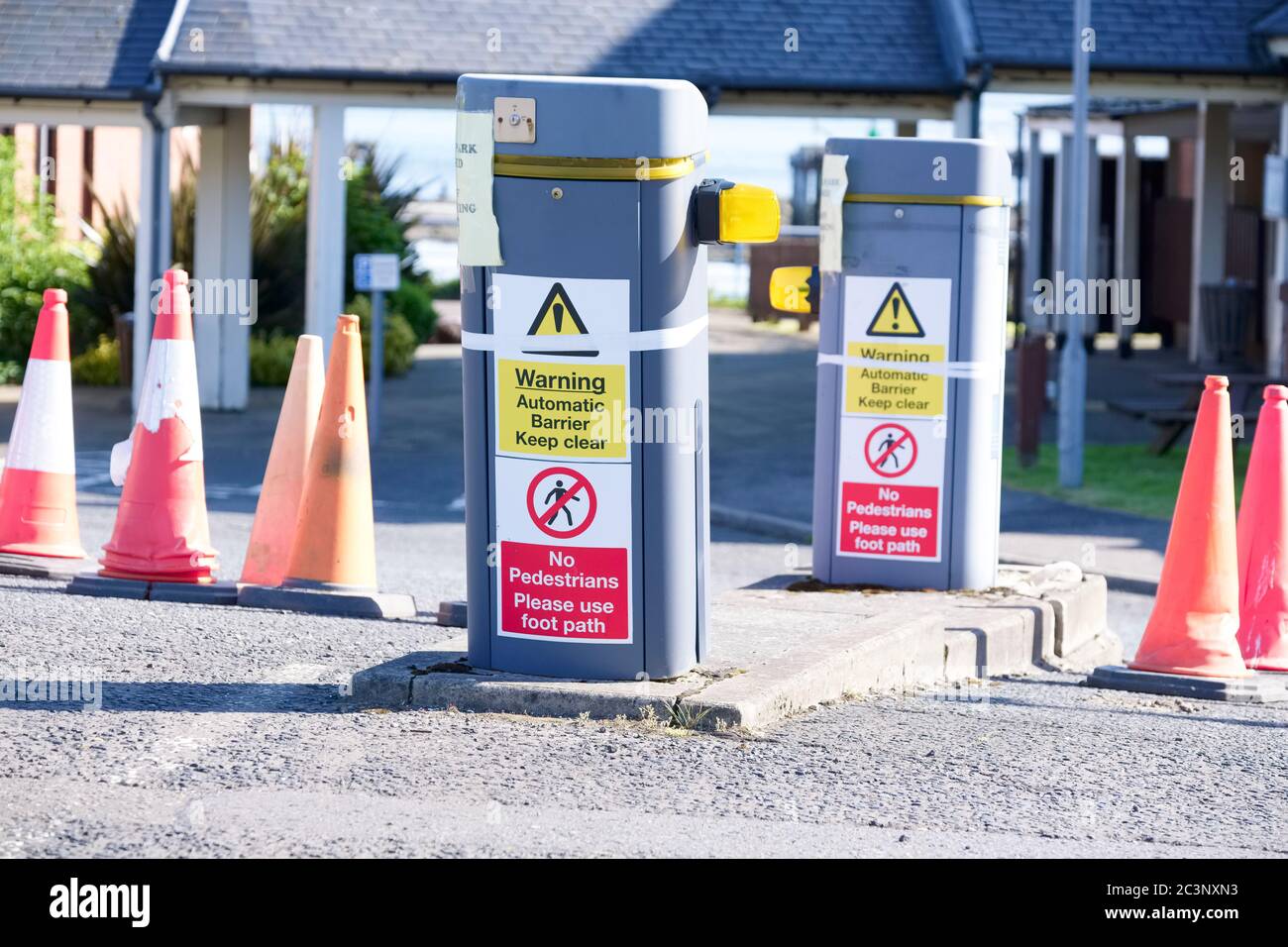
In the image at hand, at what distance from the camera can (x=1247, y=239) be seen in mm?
24094

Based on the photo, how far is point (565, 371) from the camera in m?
5.45

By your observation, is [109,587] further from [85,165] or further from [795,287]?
[85,165]

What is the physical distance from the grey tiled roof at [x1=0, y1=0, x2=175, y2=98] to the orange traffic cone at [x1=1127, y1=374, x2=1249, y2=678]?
12.6m

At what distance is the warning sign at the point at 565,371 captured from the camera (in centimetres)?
541

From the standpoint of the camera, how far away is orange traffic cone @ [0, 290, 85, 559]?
8.13m

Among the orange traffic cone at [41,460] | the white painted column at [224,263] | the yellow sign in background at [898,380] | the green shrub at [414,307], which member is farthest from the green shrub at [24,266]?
the yellow sign in background at [898,380]

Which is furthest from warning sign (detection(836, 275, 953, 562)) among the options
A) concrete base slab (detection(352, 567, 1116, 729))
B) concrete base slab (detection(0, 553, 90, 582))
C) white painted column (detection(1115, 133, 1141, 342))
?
white painted column (detection(1115, 133, 1141, 342))

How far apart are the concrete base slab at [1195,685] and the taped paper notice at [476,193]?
9.70 ft

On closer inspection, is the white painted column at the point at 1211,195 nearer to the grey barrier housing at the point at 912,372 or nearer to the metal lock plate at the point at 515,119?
the grey barrier housing at the point at 912,372

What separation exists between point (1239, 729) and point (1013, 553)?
542 centimetres

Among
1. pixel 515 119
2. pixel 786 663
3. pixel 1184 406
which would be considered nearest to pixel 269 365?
pixel 1184 406

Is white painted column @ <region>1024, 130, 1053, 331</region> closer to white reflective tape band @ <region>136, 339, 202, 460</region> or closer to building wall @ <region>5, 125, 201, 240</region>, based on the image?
building wall @ <region>5, 125, 201, 240</region>
